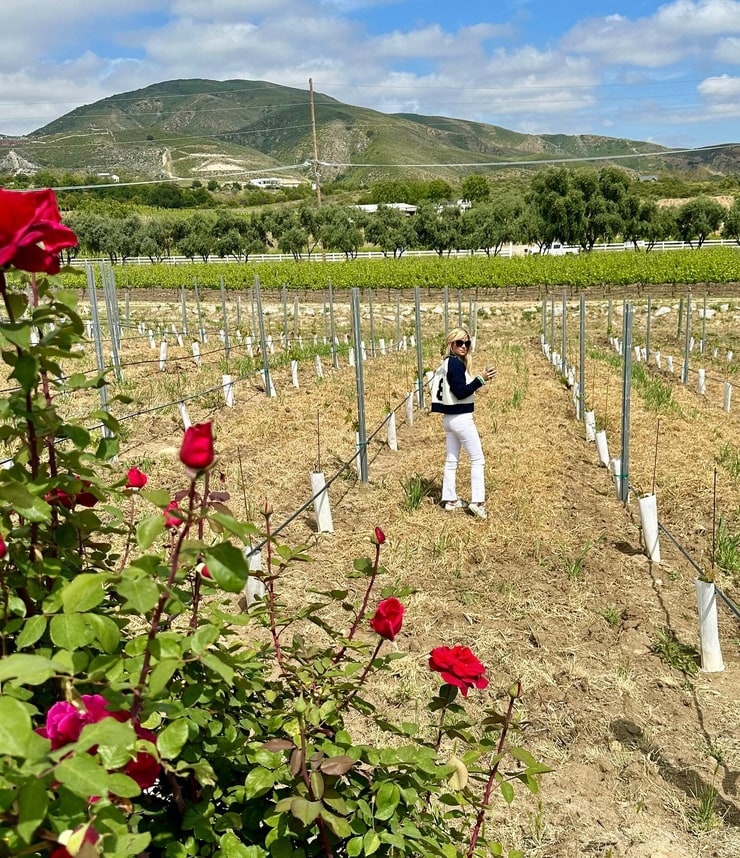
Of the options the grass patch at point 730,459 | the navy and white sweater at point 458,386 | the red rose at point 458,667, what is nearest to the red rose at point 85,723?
the red rose at point 458,667

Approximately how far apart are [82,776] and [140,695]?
25cm

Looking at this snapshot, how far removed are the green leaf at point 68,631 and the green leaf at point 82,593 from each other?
2 cm

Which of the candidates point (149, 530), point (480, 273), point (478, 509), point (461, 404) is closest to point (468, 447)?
point (461, 404)

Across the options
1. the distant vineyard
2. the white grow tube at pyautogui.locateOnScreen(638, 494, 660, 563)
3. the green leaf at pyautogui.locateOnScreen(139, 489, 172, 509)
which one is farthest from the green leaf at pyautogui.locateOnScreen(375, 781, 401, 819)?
the distant vineyard

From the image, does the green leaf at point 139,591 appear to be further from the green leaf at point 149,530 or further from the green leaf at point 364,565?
the green leaf at point 364,565

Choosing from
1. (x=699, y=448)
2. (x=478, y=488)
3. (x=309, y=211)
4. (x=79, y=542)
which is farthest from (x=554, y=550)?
(x=309, y=211)

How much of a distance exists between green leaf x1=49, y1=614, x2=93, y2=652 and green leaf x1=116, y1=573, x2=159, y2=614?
0.09 meters

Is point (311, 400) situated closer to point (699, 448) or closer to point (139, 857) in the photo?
point (699, 448)

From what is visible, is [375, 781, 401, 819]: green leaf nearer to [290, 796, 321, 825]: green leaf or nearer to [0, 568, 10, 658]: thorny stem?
[290, 796, 321, 825]: green leaf

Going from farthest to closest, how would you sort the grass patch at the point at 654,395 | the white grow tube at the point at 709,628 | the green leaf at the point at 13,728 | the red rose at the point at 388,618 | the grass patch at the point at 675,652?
the grass patch at the point at 654,395
the grass patch at the point at 675,652
the white grow tube at the point at 709,628
the red rose at the point at 388,618
the green leaf at the point at 13,728

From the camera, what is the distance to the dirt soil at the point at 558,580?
2.64 metres

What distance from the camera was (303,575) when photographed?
452cm

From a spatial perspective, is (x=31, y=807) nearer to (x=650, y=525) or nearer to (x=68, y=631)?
(x=68, y=631)

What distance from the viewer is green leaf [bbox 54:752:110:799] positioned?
2.15 ft
